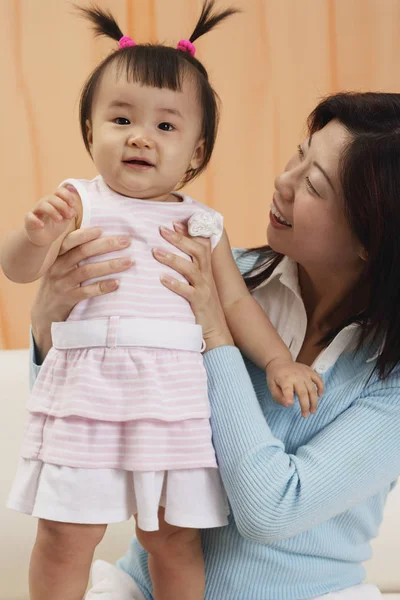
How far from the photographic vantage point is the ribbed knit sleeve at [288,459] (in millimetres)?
1229

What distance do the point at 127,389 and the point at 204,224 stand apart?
1.05 feet

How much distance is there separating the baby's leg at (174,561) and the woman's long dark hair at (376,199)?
0.43 meters

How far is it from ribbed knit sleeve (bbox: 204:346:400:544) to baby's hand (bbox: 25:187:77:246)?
1.12 ft

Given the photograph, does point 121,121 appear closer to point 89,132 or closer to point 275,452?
point 89,132

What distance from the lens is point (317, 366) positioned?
4.53 feet

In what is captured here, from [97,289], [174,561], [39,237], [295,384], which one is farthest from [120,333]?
[174,561]

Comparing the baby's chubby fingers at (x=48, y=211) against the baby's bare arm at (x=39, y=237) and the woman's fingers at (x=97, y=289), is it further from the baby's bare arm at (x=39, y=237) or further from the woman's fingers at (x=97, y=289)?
the woman's fingers at (x=97, y=289)

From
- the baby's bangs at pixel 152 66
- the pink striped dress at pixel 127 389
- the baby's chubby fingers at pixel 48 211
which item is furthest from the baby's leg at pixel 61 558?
the baby's bangs at pixel 152 66

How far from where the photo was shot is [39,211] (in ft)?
3.52

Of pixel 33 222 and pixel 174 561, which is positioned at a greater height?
pixel 33 222

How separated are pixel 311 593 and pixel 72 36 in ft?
6.24

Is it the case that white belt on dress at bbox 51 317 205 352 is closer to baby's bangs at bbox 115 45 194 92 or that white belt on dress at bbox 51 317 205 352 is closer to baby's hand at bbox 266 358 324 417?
baby's hand at bbox 266 358 324 417

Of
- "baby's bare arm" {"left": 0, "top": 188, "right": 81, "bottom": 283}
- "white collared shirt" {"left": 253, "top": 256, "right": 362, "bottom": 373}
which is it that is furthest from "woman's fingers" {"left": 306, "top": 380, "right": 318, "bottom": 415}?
"baby's bare arm" {"left": 0, "top": 188, "right": 81, "bottom": 283}

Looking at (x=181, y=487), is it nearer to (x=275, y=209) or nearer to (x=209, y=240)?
(x=209, y=240)
